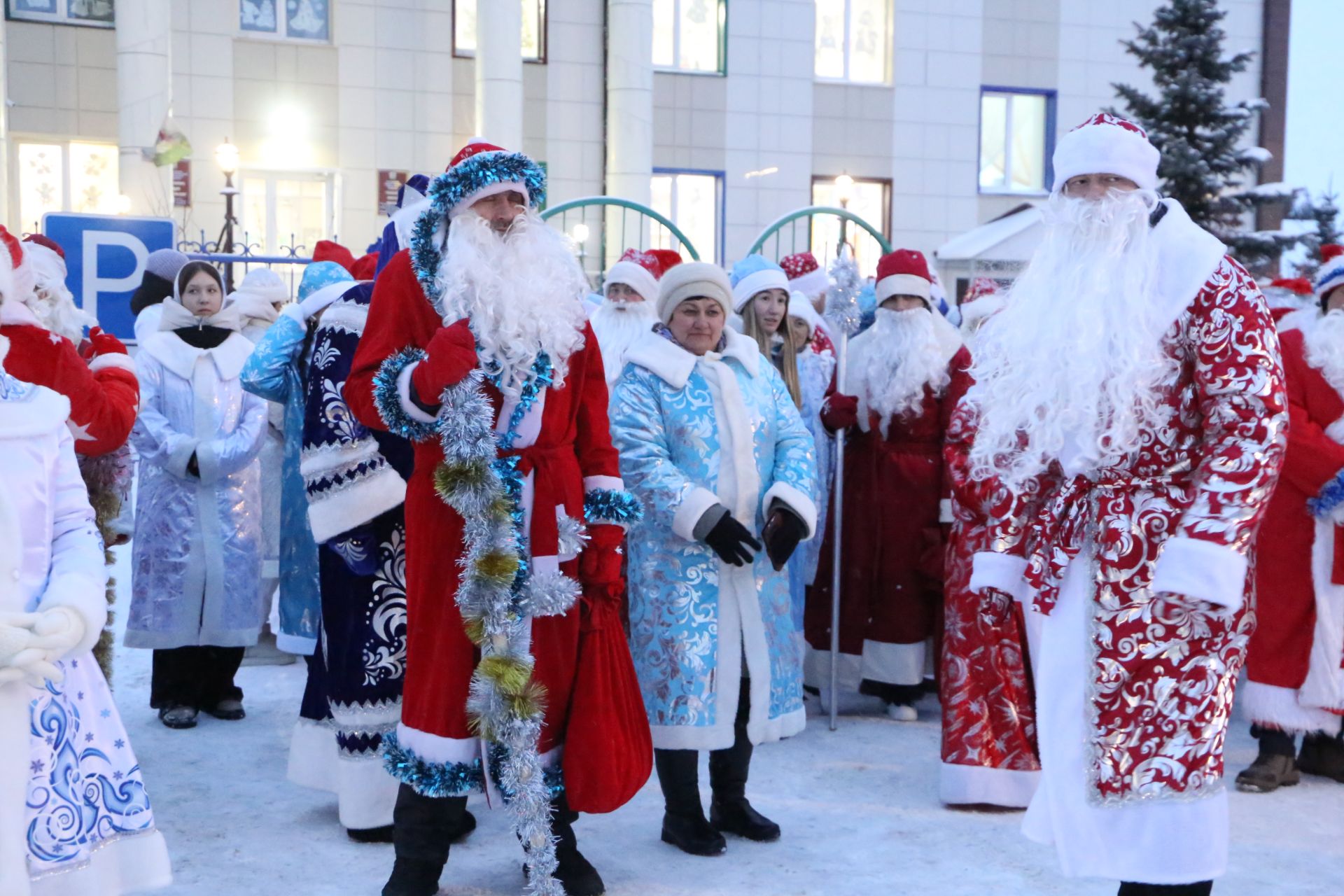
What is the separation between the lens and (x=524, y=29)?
16.6 metres

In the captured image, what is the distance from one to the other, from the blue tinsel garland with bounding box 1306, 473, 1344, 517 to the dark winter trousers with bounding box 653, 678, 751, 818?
222cm

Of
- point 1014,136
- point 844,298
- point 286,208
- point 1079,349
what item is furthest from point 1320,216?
point 1079,349

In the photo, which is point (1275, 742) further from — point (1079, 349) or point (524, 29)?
point (524, 29)

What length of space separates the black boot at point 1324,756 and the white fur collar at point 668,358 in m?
2.64

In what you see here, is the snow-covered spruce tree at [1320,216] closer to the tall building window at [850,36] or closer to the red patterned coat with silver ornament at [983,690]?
the tall building window at [850,36]

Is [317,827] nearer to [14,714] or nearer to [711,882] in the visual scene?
[711,882]

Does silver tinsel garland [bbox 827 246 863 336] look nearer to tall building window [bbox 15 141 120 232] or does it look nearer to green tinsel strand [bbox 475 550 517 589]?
green tinsel strand [bbox 475 550 517 589]

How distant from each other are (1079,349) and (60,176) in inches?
592

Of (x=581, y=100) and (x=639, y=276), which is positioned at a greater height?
(x=581, y=100)

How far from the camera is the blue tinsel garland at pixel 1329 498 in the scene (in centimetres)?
484

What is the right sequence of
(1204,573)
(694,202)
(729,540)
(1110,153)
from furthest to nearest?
1. (694,202)
2. (729,540)
3. (1110,153)
4. (1204,573)

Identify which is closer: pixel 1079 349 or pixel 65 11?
pixel 1079 349

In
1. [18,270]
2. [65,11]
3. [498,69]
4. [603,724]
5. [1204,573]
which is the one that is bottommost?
[603,724]

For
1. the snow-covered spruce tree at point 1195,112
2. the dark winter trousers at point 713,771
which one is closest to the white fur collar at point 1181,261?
the dark winter trousers at point 713,771
